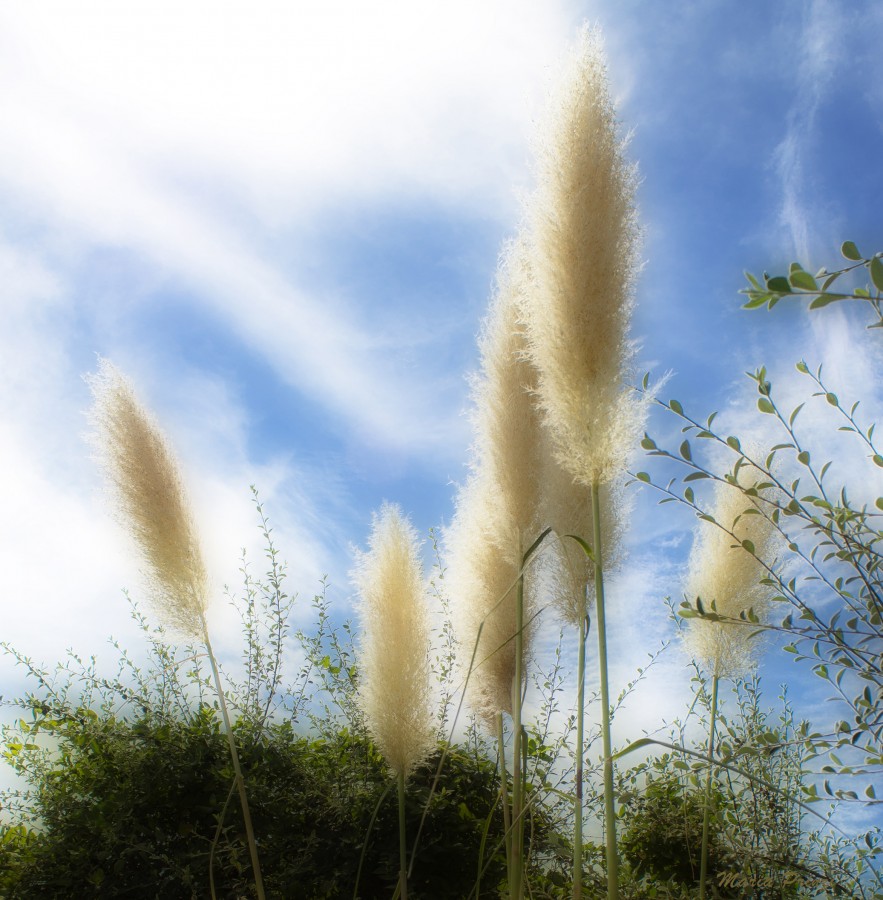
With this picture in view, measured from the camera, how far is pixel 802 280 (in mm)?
1343

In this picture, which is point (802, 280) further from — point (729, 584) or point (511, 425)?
point (729, 584)

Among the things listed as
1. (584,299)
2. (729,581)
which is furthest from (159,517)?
(729,581)

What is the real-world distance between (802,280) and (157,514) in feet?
7.75

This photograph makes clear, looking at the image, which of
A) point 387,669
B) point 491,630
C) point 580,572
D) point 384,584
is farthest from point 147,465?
point 580,572

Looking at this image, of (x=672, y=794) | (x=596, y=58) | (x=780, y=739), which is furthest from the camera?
(x=672, y=794)

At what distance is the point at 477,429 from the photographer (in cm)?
280

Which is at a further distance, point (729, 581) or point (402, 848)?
point (729, 581)

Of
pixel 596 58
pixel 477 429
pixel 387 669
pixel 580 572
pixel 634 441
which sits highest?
pixel 596 58

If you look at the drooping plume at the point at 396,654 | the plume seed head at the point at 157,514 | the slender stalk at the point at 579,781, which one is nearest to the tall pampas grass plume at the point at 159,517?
the plume seed head at the point at 157,514

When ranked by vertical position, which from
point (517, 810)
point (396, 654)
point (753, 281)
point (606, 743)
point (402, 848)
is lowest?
point (402, 848)

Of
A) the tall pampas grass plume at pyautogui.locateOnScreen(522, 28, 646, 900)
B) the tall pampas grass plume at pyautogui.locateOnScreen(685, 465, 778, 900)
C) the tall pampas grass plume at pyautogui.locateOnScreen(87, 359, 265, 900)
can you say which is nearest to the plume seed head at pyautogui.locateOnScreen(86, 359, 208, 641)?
the tall pampas grass plume at pyautogui.locateOnScreen(87, 359, 265, 900)

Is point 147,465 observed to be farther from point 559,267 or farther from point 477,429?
point 559,267

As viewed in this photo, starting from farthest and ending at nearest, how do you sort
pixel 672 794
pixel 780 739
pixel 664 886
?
pixel 672 794 → pixel 664 886 → pixel 780 739

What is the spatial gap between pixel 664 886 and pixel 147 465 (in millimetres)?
2547
